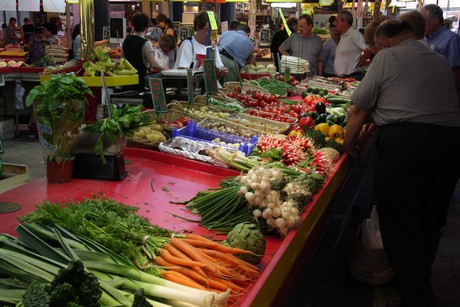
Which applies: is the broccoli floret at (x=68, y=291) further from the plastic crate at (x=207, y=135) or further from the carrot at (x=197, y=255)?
the plastic crate at (x=207, y=135)

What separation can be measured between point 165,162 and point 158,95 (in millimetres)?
627

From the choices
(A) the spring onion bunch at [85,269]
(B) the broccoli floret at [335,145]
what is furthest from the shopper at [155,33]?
(A) the spring onion bunch at [85,269]

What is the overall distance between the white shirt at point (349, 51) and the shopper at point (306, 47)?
587 millimetres

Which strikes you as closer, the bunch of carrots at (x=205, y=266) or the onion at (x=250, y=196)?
the bunch of carrots at (x=205, y=266)

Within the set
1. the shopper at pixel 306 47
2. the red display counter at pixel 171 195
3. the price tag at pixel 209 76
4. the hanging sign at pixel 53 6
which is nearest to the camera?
the red display counter at pixel 171 195

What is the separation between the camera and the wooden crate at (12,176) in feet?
10.6

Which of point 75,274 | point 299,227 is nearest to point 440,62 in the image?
point 299,227

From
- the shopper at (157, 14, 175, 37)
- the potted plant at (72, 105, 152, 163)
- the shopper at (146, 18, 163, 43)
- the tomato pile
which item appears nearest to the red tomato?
the tomato pile

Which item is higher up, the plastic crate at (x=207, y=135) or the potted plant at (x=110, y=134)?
the potted plant at (x=110, y=134)

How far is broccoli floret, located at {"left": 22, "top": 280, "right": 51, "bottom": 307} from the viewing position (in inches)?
57.2

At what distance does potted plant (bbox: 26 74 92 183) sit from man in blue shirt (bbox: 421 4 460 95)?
5.52m

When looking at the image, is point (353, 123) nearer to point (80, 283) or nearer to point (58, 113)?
point (58, 113)

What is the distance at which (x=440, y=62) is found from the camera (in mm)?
3889

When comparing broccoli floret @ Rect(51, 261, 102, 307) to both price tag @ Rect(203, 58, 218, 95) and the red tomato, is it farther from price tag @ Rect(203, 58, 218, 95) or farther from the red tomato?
price tag @ Rect(203, 58, 218, 95)
